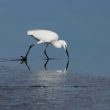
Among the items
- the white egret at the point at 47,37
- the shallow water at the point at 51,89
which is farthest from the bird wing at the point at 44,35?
the shallow water at the point at 51,89

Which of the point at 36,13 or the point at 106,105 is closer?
the point at 106,105

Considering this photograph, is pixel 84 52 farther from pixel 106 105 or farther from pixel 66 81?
pixel 106 105

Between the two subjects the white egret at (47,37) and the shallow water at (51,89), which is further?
the white egret at (47,37)

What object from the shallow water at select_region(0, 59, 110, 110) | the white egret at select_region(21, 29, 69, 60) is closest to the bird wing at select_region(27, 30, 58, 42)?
the white egret at select_region(21, 29, 69, 60)

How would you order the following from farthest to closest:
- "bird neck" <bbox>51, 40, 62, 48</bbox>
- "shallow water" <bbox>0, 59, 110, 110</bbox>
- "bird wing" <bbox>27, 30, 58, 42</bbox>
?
"bird wing" <bbox>27, 30, 58, 42</bbox>, "bird neck" <bbox>51, 40, 62, 48</bbox>, "shallow water" <bbox>0, 59, 110, 110</bbox>

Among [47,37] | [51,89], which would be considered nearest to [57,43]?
[47,37]

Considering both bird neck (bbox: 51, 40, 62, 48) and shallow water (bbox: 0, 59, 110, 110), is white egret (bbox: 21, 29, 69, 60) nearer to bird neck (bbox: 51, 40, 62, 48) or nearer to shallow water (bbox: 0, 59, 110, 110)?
bird neck (bbox: 51, 40, 62, 48)

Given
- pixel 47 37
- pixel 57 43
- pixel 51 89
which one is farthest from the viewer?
pixel 47 37

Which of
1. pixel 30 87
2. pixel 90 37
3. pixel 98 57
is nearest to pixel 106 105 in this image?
pixel 30 87

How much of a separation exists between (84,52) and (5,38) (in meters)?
2.48

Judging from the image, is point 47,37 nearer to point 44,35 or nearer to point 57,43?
point 44,35

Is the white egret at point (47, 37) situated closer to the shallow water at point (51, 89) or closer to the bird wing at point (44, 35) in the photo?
the bird wing at point (44, 35)

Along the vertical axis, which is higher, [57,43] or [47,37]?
[47,37]

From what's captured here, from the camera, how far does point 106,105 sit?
893 cm
